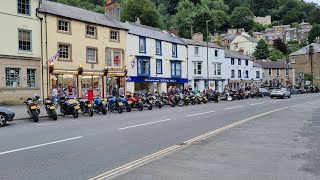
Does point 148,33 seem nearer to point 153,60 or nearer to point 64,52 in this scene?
point 153,60

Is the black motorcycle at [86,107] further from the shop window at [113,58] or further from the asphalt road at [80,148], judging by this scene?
the shop window at [113,58]

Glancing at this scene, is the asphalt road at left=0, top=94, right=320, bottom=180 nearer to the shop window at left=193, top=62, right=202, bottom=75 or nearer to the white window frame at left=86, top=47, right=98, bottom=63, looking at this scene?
the white window frame at left=86, top=47, right=98, bottom=63

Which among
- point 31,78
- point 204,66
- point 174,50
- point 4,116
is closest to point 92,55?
point 31,78

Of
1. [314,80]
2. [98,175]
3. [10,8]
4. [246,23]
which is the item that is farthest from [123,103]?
[246,23]

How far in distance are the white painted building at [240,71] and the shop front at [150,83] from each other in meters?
14.0

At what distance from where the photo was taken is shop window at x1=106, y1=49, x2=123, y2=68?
124 feet

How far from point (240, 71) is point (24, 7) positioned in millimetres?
43808

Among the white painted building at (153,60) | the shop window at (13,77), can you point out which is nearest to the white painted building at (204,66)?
the white painted building at (153,60)

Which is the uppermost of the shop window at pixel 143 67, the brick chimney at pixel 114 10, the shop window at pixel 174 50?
the brick chimney at pixel 114 10

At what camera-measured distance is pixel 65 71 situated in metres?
32.2

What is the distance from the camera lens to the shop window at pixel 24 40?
2925 centimetres

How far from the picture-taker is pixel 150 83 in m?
44.4

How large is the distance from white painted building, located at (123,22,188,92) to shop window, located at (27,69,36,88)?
39.9 feet

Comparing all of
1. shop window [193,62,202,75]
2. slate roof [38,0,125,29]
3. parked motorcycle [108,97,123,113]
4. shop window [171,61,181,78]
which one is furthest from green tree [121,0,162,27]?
parked motorcycle [108,97,123,113]
